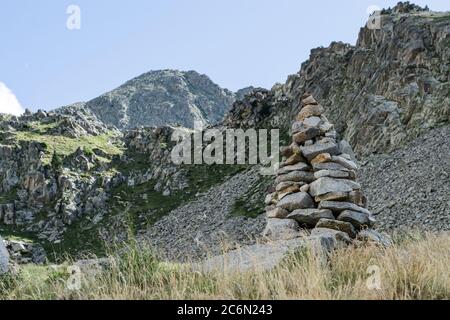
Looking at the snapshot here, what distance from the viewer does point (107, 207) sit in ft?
438

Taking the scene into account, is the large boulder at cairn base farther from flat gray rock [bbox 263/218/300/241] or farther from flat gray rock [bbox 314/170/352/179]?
flat gray rock [bbox 314/170/352/179]

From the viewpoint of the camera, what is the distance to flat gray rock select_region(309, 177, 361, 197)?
16062mm

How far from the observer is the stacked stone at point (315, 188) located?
50.7 feet

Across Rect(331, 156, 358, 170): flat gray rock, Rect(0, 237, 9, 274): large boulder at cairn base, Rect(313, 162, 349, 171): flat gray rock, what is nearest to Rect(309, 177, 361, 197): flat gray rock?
Rect(313, 162, 349, 171): flat gray rock

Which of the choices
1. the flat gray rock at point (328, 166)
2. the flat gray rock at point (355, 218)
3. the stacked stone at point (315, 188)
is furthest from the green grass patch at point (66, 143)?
the flat gray rock at point (355, 218)

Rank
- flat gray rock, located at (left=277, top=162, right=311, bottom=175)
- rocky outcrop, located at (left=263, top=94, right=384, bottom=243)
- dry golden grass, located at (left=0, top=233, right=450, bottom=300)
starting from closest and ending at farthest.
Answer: dry golden grass, located at (left=0, top=233, right=450, bottom=300)
rocky outcrop, located at (left=263, top=94, right=384, bottom=243)
flat gray rock, located at (left=277, top=162, right=311, bottom=175)

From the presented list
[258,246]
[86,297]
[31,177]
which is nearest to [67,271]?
[86,297]

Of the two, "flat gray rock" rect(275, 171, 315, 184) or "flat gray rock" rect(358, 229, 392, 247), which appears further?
"flat gray rock" rect(275, 171, 315, 184)

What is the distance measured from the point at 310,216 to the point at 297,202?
86 centimetres

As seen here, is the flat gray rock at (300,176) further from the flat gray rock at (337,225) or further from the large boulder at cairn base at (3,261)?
the large boulder at cairn base at (3,261)

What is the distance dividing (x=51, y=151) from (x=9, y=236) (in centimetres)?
3918

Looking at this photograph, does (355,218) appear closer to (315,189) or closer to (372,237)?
(372,237)

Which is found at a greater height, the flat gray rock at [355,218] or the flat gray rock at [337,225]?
the flat gray rock at [355,218]

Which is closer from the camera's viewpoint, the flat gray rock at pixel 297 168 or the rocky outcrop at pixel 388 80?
the flat gray rock at pixel 297 168
